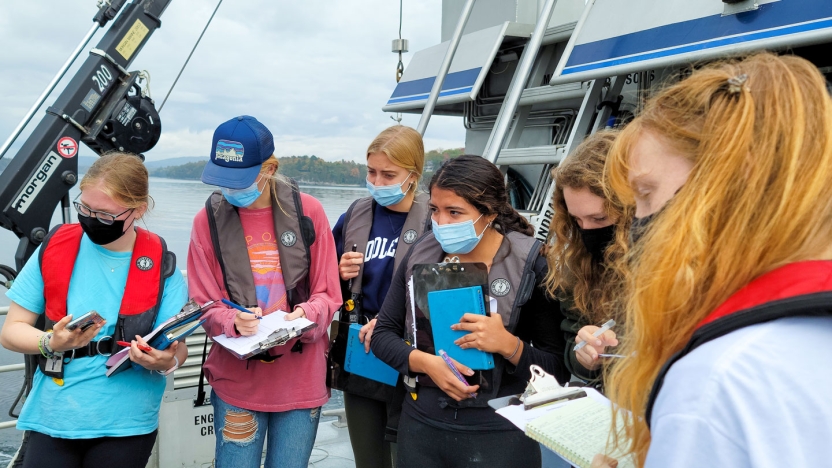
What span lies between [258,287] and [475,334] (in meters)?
1.00

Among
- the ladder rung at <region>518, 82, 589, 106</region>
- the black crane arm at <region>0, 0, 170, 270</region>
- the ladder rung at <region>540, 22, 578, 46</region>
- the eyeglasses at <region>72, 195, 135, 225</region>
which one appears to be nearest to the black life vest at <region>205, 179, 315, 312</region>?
the eyeglasses at <region>72, 195, 135, 225</region>

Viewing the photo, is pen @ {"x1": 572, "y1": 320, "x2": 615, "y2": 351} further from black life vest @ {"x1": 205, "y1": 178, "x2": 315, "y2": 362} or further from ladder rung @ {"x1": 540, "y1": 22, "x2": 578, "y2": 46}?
ladder rung @ {"x1": 540, "y1": 22, "x2": 578, "y2": 46}

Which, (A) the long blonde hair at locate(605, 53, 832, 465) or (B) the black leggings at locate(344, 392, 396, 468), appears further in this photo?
(B) the black leggings at locate(344, 392, 396, 468)

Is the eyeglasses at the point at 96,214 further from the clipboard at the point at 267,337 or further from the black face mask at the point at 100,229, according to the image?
the clipboard at the point at 267,337

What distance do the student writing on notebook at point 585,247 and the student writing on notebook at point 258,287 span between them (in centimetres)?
96

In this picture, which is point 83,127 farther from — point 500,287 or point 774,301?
point 774,301

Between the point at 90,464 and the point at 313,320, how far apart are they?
0.88m

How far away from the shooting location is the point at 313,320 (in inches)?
91.0

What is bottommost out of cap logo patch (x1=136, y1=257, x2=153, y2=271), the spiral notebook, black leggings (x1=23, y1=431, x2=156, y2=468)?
black leggings (x1=23, y1=431, x2=156, y2=468)

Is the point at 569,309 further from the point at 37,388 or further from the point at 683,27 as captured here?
the point at 37,388

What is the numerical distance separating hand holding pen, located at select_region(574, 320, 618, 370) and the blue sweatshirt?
103 cm

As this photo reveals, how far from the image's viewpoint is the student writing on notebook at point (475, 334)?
6.07ft

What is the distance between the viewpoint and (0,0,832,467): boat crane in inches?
101

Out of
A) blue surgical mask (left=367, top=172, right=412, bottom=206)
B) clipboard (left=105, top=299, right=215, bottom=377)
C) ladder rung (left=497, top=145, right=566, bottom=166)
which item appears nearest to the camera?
clipboard (left=105, top=299, right=215, bottom=377)
